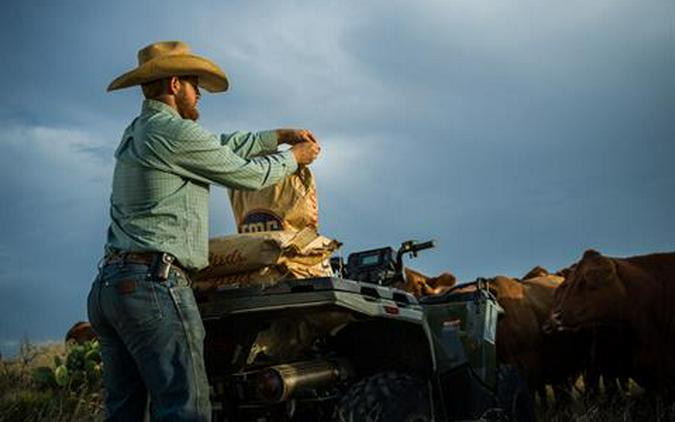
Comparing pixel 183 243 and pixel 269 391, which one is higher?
A: pixel 183 243

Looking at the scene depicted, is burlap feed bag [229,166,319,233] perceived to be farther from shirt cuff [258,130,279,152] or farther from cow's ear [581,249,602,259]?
cow's ear [581,249,602,259]

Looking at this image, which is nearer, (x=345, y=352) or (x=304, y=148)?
(x=304, y=148)

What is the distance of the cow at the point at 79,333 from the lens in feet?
46.4

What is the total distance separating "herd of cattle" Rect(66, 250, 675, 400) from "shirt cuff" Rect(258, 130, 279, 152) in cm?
505

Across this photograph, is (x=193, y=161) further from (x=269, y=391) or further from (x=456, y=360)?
(x=456, y=360)

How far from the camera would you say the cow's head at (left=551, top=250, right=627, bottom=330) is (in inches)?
384

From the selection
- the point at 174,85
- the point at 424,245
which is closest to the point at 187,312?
the point at 174,85

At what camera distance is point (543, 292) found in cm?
1142

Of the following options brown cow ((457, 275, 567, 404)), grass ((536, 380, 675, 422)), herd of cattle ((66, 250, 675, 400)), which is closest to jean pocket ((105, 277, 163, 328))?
grass ((536, 380, 675, 422))

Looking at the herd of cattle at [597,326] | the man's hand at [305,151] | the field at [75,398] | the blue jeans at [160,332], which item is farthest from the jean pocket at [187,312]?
the herd of cattle at [597,326]

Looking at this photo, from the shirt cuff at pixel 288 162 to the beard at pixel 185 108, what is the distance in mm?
533

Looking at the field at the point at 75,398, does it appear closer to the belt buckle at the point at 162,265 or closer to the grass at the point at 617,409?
the grass at the point at 617,409

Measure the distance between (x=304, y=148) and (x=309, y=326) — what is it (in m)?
1.04

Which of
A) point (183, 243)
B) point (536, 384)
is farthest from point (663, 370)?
point (183, 243)
